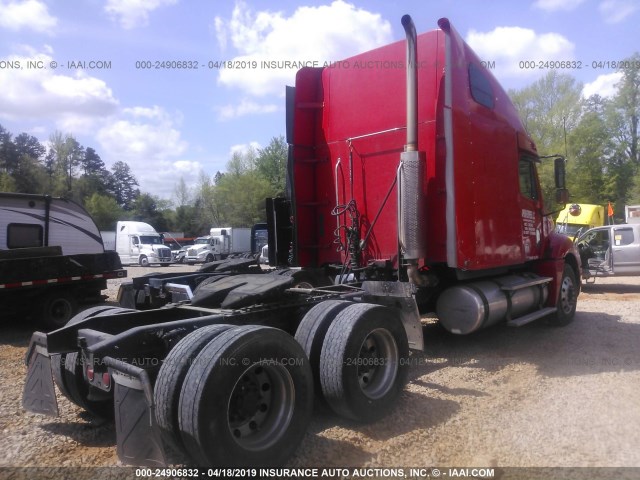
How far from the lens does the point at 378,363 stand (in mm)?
4484

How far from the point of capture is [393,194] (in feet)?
20.4

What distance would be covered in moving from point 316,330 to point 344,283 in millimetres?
1963

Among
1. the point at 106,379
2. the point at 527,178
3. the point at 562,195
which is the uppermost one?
the point at 527,178

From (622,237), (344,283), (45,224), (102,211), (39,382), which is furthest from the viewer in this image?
(102,211)

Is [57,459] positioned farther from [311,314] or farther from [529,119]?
[529,119]

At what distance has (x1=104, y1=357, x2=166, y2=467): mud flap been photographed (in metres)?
2.80

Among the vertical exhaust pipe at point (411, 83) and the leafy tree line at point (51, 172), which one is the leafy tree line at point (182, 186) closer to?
the leafy tree line at point (51, 172)

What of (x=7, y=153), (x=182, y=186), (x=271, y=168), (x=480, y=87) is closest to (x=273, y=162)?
(x=271, y=168)

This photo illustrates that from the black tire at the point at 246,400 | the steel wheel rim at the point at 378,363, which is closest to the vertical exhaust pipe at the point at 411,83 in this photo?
the steel wheel rim at the point at 378,363

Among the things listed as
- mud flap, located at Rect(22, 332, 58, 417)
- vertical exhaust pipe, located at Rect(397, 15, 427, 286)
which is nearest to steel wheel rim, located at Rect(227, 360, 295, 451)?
mud flap, located at Rect(22, 332, 58, 417)

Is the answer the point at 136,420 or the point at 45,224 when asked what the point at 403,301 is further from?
the point at 45,224

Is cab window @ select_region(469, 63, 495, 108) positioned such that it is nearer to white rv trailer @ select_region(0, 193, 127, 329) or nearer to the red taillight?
the red taillight

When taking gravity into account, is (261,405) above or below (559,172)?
below

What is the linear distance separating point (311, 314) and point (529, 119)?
32594 millimetres
